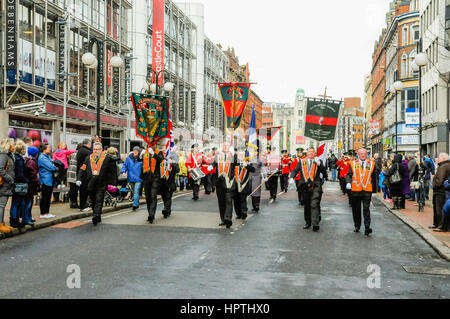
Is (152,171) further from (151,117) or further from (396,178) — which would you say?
(396,178)

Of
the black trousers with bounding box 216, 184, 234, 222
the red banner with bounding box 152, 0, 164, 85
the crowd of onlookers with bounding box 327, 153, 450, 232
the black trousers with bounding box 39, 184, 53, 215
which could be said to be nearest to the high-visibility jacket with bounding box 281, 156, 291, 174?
the crowd of onlookers with bounding box 327, 153, 450, 232

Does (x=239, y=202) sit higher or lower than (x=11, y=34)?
lower

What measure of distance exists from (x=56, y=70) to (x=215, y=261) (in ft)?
77.5

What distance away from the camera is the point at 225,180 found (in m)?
11.8

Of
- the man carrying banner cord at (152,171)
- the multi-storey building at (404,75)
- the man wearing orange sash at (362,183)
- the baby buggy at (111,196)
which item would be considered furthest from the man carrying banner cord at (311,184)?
the multi-storey building at (404,75)

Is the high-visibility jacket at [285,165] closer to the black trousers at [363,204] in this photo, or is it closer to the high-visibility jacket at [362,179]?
→ the black trousers at [363,204]

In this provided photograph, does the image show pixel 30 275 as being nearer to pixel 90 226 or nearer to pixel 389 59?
pixel 90 226

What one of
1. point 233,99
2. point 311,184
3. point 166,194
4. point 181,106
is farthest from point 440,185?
point 181,106

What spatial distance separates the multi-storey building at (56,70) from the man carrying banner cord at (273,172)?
284 inches

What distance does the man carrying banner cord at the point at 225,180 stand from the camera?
38.2ft

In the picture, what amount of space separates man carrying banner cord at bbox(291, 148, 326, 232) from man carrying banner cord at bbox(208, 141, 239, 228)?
1409mm

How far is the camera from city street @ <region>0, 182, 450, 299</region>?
20.0 ft

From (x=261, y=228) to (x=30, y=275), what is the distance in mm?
6021

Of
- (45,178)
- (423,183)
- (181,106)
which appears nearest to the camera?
(45,178)
